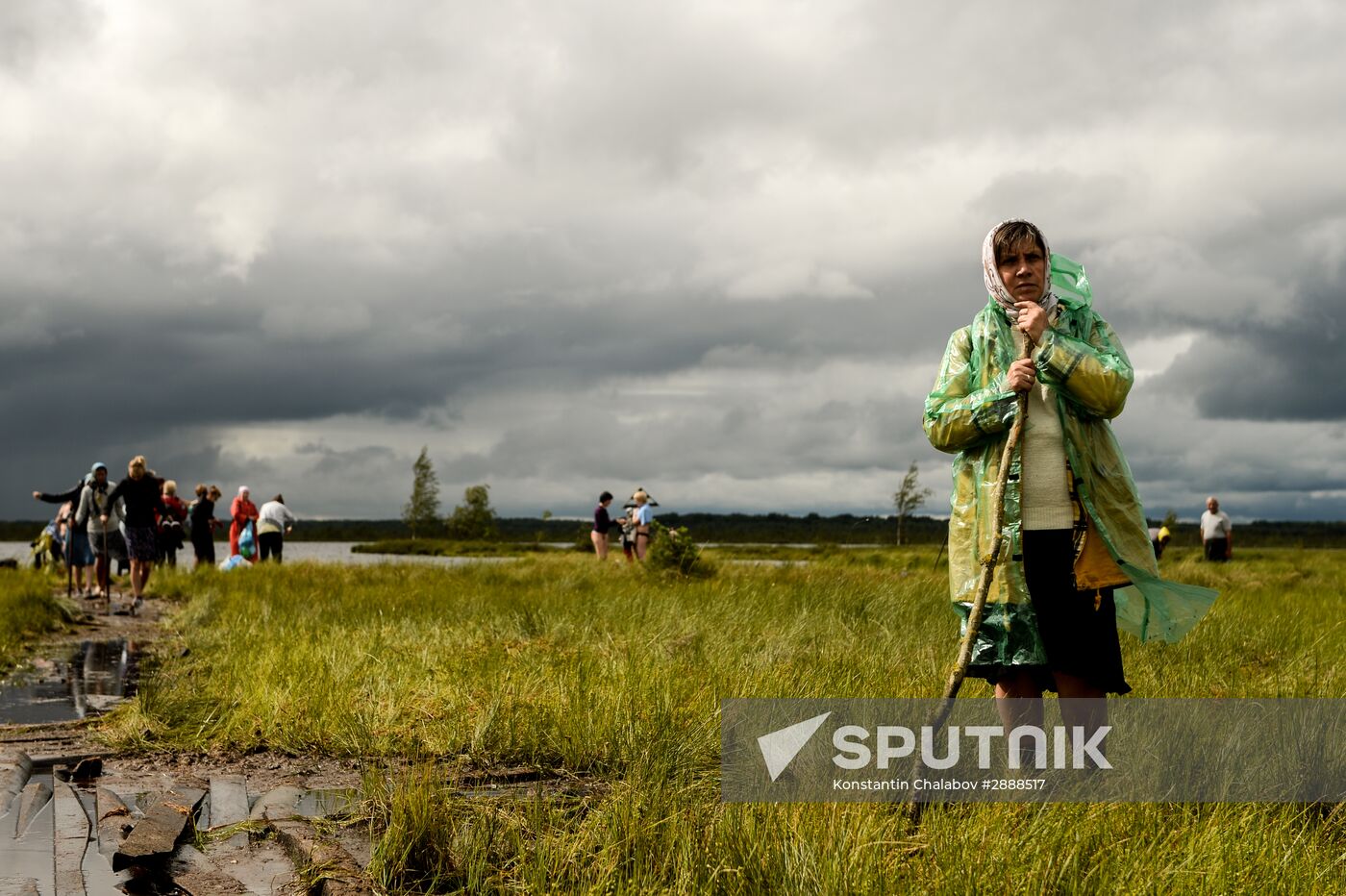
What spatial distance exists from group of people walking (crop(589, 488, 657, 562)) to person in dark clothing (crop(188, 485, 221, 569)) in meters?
7.58

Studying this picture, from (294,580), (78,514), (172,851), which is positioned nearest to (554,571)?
(294,580)

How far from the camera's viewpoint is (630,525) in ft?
78.4

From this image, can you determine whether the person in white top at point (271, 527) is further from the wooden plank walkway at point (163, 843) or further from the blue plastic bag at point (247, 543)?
the wooden plank walkway at point (163, 843)

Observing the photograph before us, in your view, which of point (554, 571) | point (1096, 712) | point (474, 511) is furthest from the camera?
point (474, 511)

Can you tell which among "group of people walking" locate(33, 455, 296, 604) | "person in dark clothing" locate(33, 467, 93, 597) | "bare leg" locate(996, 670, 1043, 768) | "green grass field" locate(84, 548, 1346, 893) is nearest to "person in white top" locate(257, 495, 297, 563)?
"group of people walking" locate(33, 455, 296, 604)

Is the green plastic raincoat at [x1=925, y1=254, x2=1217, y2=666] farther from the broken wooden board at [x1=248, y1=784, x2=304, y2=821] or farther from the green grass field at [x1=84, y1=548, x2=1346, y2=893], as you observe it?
the broken wooden board at [x1=248, y1=784, x2=304, y2=821]

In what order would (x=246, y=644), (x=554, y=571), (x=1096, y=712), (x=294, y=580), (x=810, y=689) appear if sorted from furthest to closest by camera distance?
(x=554, y=571)
(x=294, y=580)
(x=246, y=644)
(x=810, y=689)
(x=1096, y=712)

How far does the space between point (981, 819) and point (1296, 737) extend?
6.82 ft

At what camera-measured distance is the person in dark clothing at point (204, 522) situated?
66.2 ft

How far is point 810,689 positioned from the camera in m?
5.20

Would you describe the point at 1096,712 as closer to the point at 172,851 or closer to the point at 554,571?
the point at 172,851

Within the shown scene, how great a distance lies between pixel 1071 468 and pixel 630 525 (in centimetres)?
2058

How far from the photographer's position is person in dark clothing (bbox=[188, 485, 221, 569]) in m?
20.2

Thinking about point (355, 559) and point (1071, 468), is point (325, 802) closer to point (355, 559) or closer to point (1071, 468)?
point (1071, 468)
